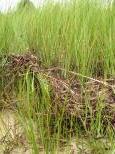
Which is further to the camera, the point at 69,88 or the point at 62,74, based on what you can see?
the point at 62,74

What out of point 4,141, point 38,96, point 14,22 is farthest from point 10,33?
point 4,141

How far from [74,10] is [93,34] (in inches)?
12.8

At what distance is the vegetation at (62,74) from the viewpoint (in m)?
1.43

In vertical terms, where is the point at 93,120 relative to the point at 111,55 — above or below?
below

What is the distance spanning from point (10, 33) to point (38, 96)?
87 centimetres

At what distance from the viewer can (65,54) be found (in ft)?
6.72

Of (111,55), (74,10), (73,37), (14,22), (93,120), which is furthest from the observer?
(14,22)

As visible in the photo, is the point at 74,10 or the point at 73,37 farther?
the point at 74,10

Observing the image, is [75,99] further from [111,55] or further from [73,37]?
[73,37]

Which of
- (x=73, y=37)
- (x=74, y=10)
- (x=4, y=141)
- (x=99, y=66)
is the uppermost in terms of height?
(x=74, y=10)

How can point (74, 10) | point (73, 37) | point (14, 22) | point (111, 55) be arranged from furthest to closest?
point (14, 22)
point (74, 10)
point (73, 37)
point (111, 55)

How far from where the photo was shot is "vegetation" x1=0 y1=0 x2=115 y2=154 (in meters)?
1.43

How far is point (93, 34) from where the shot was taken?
205 cm

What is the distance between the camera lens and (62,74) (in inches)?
74.6
